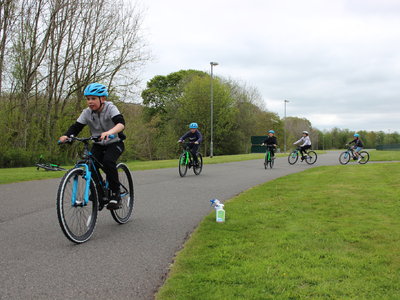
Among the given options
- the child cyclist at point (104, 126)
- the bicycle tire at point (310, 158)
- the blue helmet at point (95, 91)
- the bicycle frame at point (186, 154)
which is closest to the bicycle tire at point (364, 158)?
the bicycle tire at point (310, 158)

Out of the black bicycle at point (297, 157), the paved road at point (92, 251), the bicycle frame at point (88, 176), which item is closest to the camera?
the paved road at point (92, 251)

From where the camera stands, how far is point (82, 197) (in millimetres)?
4500

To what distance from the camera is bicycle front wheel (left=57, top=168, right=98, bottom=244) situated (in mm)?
4184

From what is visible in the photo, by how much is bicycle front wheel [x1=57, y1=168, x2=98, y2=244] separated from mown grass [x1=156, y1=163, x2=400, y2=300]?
4.38ft

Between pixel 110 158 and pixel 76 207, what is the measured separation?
83 cm

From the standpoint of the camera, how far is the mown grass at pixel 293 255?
299cm

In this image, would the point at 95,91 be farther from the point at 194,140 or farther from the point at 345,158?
the point at 345,158

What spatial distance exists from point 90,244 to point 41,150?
72.3 feet

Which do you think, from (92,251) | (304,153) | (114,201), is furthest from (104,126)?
(304,153)

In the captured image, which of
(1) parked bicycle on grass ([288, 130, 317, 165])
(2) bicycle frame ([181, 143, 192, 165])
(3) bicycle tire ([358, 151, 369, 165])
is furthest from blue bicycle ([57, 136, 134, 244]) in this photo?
(3) bicycle tire ([358, 151, 369, 165])

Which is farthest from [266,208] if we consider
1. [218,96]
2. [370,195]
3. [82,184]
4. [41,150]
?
[218,96]

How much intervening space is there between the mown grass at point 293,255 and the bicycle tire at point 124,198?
1279 millimetres

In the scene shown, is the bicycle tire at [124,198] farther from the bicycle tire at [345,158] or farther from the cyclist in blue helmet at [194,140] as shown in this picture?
the bicycle tire at [345,158]

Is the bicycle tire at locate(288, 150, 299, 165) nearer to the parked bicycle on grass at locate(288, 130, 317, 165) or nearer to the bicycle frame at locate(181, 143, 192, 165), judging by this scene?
the parked bicycle on grass at locate(288, 130, 317, 165)
